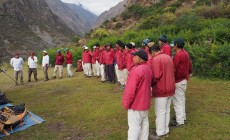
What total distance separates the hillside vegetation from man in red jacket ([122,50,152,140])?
8.40 m

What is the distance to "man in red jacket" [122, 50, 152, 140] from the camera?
18.9 feet

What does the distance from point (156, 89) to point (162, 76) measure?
33cm

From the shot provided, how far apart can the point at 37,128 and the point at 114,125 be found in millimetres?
2308

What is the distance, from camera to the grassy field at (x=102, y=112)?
25.8 ft

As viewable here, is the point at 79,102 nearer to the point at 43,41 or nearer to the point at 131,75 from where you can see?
the point at 131,75

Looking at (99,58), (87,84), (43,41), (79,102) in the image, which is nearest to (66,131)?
(79,102)

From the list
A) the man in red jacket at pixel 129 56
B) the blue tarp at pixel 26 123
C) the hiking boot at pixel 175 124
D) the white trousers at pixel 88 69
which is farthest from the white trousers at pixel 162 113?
the white trousers at pixel 88 69

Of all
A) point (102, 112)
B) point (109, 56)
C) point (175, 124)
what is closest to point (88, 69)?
point (109, 56)

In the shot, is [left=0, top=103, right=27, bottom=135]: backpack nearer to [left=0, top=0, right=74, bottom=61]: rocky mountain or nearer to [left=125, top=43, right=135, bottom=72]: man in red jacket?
[left=125, top=43, right=135, bottom=72]: man in red jacket

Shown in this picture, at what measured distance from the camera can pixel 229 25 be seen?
18.5 m

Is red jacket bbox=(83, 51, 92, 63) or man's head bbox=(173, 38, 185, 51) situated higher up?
man's head bbox=(173, 38, 185, 51)

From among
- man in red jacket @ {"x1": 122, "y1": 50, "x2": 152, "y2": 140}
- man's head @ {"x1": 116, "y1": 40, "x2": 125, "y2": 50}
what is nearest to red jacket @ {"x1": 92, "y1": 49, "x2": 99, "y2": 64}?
man's head @ {"x1": 116, "y1": 40, "x2": 125, "y2": 50}

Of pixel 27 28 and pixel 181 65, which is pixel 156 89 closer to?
pixel 181 65

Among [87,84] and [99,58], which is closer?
[87,84]
